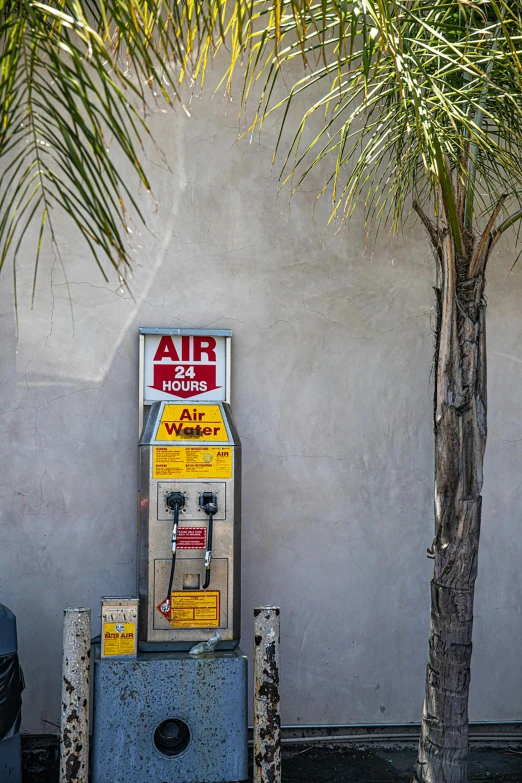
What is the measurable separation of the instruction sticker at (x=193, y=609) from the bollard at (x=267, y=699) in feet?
0.67

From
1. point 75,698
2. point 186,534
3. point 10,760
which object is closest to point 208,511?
point 186,534

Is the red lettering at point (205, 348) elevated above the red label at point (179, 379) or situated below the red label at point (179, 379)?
above

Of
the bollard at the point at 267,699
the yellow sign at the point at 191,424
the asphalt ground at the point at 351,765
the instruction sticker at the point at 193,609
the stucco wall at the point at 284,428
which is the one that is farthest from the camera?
the stucco wall at the point at 284,428

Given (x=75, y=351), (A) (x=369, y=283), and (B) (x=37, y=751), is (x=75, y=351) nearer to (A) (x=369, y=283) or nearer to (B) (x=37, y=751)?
(A) (x=369, y=283)

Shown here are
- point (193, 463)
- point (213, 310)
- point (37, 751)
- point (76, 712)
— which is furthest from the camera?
point (213, 310)

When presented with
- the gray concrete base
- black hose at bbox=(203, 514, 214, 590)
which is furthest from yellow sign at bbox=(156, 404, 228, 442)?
the gray concrete base

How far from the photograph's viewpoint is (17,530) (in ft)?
15.1

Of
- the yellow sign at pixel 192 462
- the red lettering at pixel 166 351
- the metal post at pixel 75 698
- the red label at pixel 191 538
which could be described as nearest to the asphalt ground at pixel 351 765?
the metal post at pixel 75 698

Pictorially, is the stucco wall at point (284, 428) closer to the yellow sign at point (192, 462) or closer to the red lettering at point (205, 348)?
the red lettering at point (205, 348)

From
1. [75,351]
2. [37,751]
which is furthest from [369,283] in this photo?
[37,751]

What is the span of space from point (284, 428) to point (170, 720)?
1716 millimetres

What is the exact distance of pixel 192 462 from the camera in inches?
157

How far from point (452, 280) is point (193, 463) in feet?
4.68

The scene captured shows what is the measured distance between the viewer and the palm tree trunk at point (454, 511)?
12.3 feet
